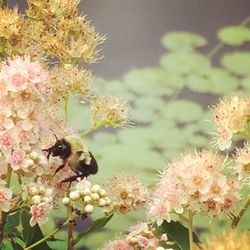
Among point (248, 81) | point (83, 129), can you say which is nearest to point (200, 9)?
point (248, 81)

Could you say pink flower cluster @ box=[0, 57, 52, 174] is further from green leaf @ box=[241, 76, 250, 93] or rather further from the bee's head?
green leaf @ box=[241, 76, 250, 93]

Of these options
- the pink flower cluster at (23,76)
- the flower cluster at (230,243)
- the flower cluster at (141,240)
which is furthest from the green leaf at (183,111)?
the flower cluster at (230,243)

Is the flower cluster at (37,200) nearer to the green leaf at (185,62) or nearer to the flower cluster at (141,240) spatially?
A: the flower cluster at (141,240)

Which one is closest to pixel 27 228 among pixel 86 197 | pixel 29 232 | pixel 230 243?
pixel 29 232

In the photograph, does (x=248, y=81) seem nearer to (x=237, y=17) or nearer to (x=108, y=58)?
(x=237, y=17)

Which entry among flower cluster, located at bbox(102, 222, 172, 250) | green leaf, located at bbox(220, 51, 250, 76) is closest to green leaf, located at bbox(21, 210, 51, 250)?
flower cluster, located at bbox(102, 222, 172, 250)

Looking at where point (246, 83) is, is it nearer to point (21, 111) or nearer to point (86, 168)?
point (86, 168)
